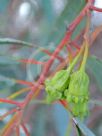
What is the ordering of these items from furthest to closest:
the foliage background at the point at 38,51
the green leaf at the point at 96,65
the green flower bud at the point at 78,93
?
1. the foliage background at the point at 38,51
2. the green leaf at the point at 96,65
3. the green flower bud at the point at 78,93

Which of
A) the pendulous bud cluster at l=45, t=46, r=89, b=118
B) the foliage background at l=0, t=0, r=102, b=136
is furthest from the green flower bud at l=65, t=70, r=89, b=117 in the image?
the foliage background at l=0, t=0, r=102, b=136

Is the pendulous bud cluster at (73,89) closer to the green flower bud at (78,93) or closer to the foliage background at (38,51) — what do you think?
the green flower bud at (78,93)

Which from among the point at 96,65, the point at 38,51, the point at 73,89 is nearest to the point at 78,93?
the point at 73,89

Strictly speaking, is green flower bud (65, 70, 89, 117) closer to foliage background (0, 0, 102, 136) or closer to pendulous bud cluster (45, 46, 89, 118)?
pendulous bud cluster (45, 46, 89, 118)

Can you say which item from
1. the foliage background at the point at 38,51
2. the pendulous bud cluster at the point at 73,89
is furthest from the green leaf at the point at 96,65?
the pendulous bud cluster at the point at 73,89

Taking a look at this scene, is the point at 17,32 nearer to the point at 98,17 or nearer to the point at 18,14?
the point at 18,14

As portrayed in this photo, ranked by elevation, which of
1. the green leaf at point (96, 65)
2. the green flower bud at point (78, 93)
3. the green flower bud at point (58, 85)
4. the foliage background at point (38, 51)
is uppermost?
the foliage background at point (38, 51)

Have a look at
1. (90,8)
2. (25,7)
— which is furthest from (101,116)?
(90,8)
